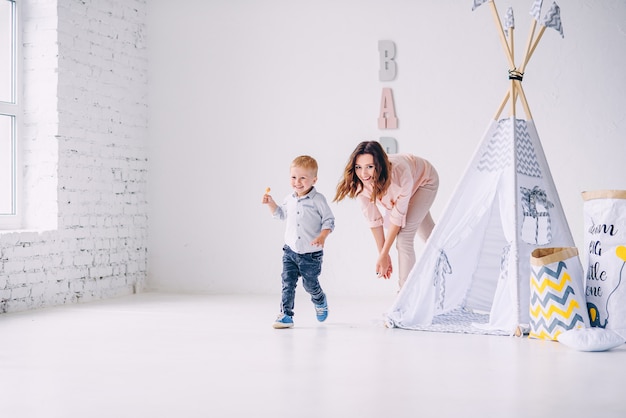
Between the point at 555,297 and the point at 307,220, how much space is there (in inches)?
43.7

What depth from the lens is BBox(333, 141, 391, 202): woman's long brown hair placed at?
3.82 m

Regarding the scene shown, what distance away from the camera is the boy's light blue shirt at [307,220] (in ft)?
12.3

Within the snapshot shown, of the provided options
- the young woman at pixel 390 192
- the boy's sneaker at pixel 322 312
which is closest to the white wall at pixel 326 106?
the young woman at pixel 390 192

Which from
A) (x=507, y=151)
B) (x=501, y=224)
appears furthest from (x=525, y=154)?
(x=501, y=224)

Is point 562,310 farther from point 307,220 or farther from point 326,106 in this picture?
point 326,106

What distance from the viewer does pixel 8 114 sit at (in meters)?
4.63

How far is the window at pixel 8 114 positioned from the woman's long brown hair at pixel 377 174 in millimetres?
1934

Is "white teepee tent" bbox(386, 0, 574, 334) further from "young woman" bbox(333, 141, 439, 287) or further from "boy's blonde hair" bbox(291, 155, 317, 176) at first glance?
"boy's blonde hair" bbox(291, 155, 317, 176)

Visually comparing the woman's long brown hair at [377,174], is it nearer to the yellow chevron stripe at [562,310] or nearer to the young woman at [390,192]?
the young woman at [390,192]

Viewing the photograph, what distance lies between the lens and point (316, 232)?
12.4 feet

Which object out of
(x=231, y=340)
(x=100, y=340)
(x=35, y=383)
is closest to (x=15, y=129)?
(x=100, y=340)

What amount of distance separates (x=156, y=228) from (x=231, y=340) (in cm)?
217

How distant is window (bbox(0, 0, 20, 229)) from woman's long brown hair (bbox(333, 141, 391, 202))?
193 centimetres

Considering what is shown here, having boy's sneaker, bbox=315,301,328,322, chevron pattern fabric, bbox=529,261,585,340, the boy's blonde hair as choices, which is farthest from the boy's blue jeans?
chevron pattern fabric, bbox=529,261,585,340
